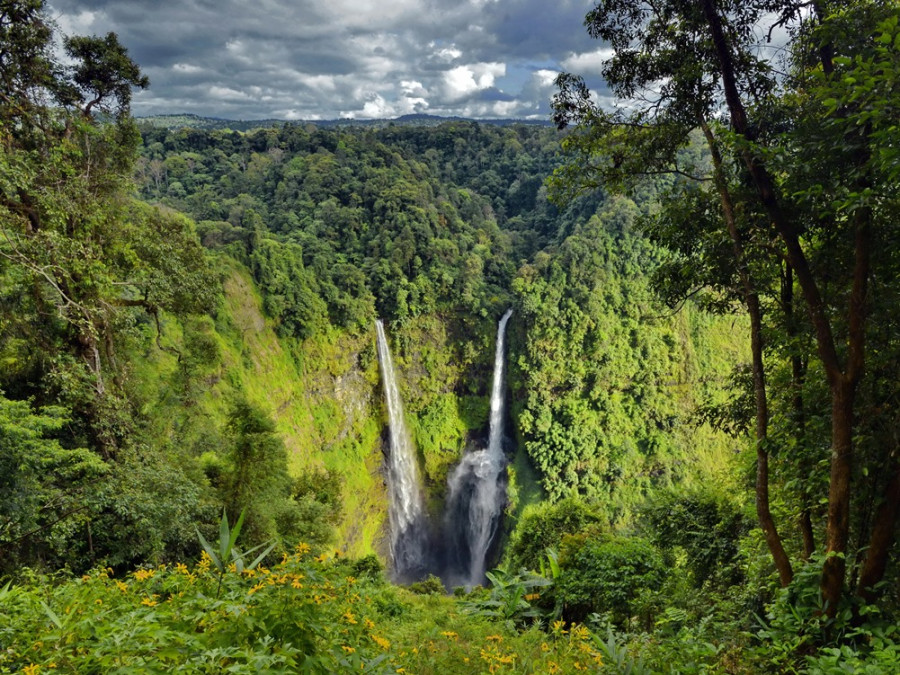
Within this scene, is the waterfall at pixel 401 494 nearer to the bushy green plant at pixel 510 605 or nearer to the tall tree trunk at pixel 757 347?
the bushy green plant at pixel 510 605

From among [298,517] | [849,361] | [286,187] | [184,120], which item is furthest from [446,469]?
[184,120]

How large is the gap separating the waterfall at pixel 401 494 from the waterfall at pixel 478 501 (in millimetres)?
2002

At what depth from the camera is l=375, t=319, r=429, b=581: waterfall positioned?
28391mm

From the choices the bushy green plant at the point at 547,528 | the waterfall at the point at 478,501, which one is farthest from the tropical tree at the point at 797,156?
the waterfall at the point at 478,501

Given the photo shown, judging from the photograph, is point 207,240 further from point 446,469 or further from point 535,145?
point 535,145

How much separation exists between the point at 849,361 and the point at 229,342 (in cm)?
2364

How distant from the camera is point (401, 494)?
2945 centimetres

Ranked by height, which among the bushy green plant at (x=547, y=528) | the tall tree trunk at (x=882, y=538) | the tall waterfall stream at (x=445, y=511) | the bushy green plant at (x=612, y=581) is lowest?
the tall waterfall stream at (x=445, y=511)

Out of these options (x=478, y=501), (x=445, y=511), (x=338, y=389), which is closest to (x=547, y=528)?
(x=478, y=501)

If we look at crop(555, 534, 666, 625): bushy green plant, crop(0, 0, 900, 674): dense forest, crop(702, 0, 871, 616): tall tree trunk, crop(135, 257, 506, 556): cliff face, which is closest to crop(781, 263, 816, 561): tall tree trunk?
crop(0, 0, 900, 674): dense forest

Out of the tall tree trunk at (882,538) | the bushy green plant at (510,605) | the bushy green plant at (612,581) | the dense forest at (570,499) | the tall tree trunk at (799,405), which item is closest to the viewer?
the dense forest at (570,499)

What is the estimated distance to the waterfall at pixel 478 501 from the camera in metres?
29.2

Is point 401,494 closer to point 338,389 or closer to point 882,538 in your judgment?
point 338,389

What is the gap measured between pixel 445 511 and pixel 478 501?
2.19 metres
